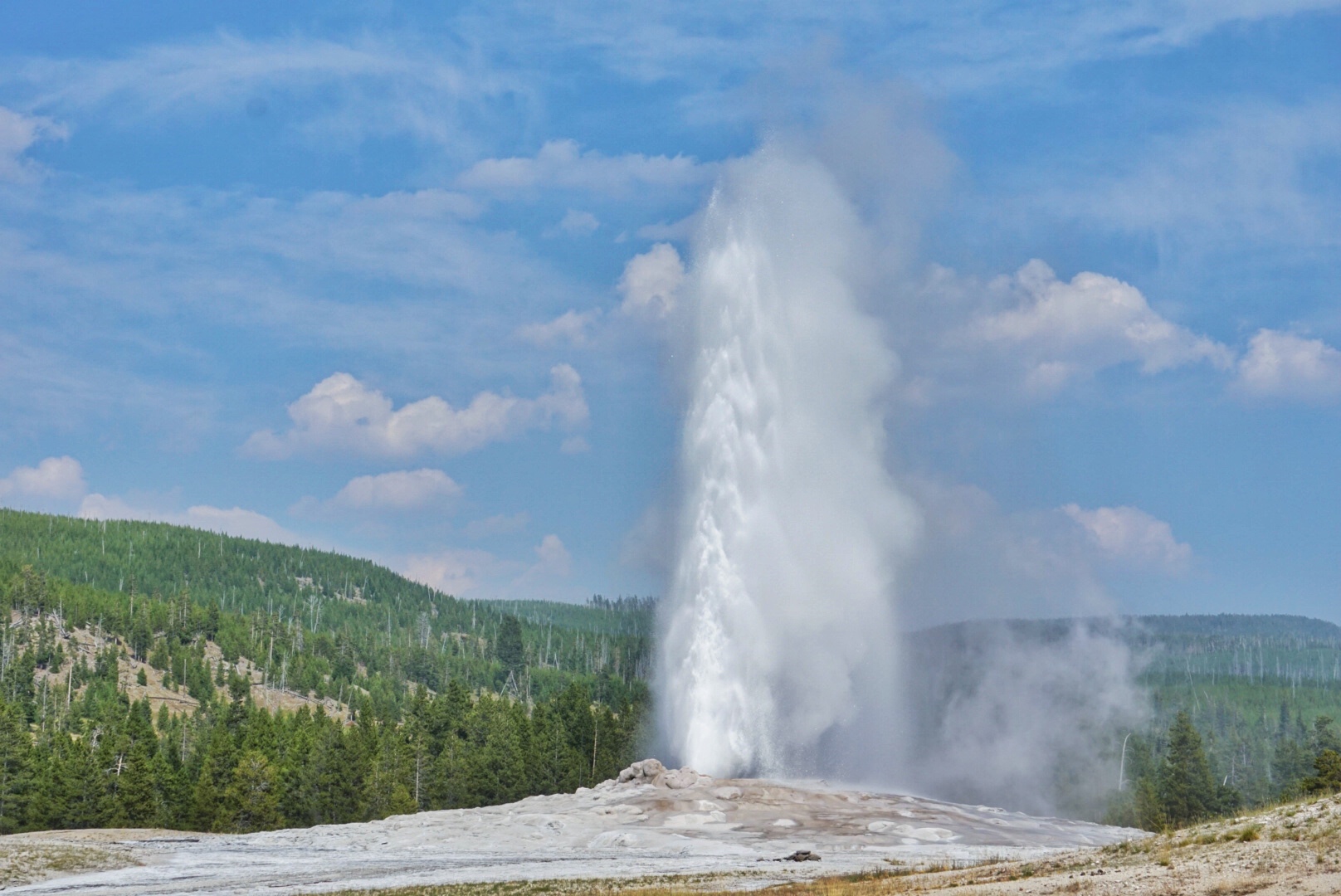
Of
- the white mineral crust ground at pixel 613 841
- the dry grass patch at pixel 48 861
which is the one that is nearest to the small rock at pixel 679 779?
the white mineral crust ground at pixel 613 841

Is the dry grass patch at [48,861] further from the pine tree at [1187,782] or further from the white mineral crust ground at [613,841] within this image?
the pine tree at [1187,782]

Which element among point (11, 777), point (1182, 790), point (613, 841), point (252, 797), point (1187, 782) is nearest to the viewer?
point (613, 841)

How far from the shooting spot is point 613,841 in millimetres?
57281

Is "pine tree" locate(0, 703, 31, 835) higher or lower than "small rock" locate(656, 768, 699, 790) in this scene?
lower

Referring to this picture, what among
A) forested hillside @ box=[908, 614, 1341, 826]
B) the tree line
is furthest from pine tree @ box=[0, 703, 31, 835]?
the tree line

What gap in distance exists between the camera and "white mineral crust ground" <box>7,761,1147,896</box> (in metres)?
46.7

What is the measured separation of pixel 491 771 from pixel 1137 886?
74.1 meters

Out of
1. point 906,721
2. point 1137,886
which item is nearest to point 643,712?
point 906,721

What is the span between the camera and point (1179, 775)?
3927 inches

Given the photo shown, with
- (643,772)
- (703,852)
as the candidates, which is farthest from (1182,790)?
(703,852)

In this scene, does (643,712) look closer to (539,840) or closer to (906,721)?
(906,721)

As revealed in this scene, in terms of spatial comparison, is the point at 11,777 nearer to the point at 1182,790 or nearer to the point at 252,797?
the point at 252,797

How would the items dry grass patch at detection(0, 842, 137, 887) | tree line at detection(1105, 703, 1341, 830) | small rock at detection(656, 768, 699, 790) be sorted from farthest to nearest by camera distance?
tree line at detection(1105, 703, 1341, 830), small rock at detection(656, 768, 699, 790), dry grass patch at detection(0, 842, 137, 887)

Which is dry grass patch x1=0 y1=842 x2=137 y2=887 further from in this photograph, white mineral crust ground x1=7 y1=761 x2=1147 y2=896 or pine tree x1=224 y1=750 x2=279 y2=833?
pine tree x1=224 y1=750 x2=279 y2=833
